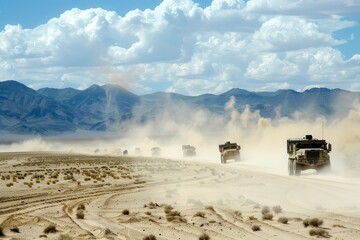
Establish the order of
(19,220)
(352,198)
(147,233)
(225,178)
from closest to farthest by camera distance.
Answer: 1. (147,233)
2. (19,220)
3. (352,198)
4. (225,178)

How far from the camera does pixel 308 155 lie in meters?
46.3

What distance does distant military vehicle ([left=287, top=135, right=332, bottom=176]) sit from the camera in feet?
152

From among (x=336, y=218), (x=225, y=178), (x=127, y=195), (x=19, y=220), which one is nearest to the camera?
(x=336, y=218)

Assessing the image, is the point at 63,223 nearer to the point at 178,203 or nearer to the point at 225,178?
the point at 178,203

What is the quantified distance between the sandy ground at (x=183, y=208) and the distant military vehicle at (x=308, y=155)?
1241 millimetres

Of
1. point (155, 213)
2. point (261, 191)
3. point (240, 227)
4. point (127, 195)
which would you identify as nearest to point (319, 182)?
point (261, 191)

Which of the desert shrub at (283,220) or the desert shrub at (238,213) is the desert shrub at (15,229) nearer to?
the desert shrub at (238,213)

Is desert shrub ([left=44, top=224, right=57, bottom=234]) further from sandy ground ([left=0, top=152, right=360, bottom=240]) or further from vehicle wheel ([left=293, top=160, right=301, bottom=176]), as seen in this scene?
vehicle wheel ([left=293, top=160, right=301, bottom=176])

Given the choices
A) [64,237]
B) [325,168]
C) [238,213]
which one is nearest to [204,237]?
[64,237]

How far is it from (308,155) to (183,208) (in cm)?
1969

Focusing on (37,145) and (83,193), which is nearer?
(83,193)

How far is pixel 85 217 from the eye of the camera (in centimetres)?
2703

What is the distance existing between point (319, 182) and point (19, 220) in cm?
2085

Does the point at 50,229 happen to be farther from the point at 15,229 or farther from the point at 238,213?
the point at 238,213
